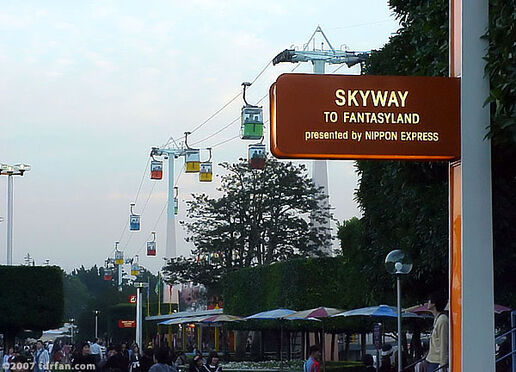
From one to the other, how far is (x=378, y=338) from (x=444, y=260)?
1278cm

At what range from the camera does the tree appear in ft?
206

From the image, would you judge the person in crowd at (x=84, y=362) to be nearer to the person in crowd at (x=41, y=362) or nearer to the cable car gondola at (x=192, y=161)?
the person in crowd at (x=41, y=362)

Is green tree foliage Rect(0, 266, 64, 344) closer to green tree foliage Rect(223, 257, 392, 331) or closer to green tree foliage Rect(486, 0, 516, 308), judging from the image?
green tree foliage Rect(223, 257, 392, 331)

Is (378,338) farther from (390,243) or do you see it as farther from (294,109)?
(294,109)

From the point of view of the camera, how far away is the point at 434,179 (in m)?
12.1

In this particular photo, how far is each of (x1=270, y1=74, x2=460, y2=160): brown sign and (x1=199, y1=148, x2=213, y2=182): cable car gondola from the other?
3892cm

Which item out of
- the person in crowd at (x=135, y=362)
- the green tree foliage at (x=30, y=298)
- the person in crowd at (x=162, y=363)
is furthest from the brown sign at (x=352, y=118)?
the green tree foliage at (x=30, y=298)

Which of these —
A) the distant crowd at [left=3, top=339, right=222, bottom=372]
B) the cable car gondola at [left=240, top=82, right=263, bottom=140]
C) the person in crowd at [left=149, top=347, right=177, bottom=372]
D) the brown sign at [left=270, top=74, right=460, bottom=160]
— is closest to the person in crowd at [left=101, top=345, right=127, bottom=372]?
the distant crowd at [left=3, top=339, right=222, bottom=372]

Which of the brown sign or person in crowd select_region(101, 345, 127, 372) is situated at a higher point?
the brown sign

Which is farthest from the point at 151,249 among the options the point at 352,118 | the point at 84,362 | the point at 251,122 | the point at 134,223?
the point at 352,118

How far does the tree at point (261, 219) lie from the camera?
2474 inches

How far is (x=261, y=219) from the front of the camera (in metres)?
63.0

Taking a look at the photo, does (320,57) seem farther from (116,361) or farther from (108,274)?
(108,274)

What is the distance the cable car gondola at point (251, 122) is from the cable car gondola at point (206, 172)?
15575 millimetres
